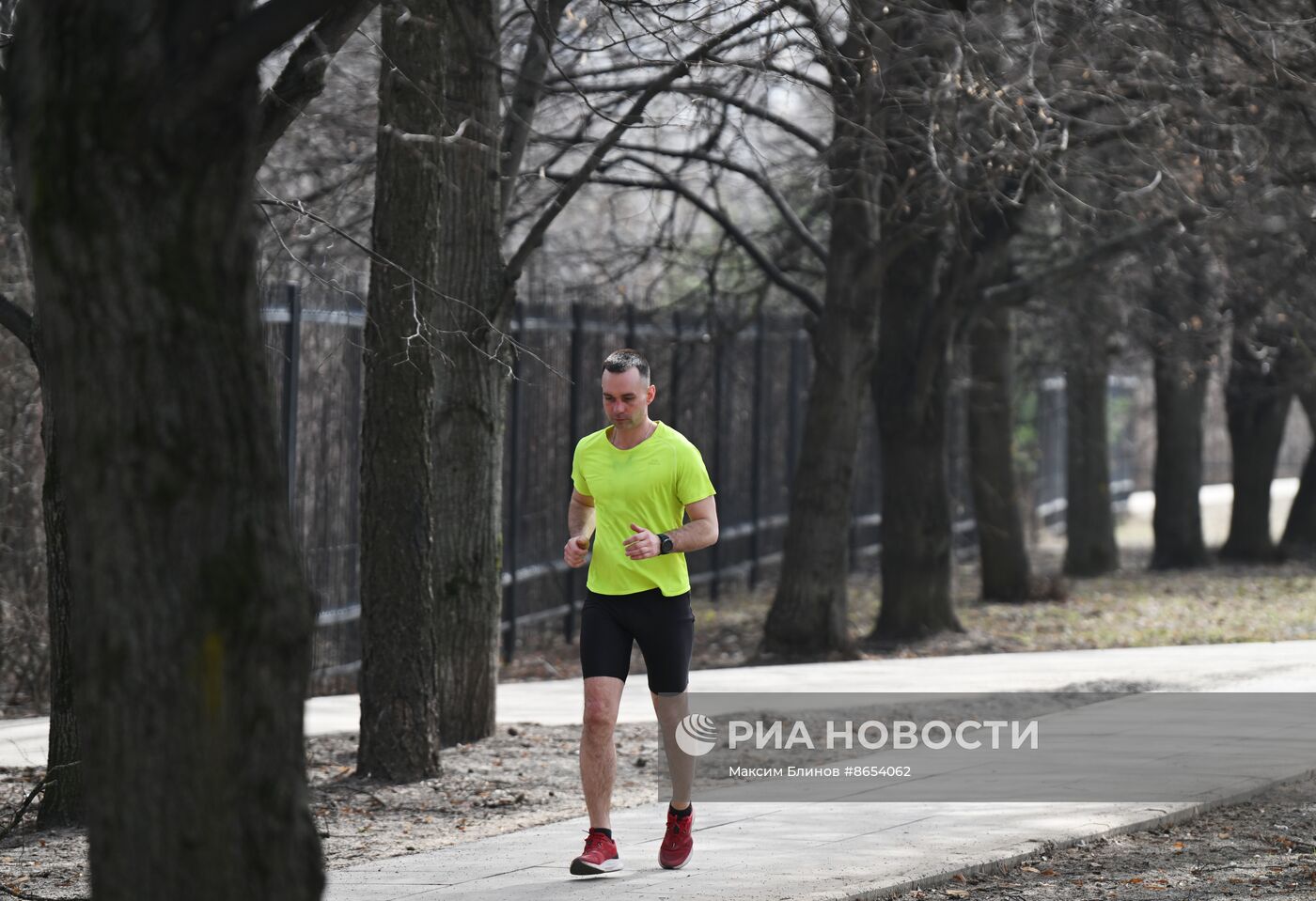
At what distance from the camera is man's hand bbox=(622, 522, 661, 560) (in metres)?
5.97

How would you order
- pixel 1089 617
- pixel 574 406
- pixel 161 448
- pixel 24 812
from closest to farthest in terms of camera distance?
pixel 161 448 → pixel 24 812 → pixel 574 406 → pixel 1089 617

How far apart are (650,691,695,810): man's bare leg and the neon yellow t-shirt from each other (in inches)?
14.8

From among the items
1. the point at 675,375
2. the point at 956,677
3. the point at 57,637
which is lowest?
the point at 956,677

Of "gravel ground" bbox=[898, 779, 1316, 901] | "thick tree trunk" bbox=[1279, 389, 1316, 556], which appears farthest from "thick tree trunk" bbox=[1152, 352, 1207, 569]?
"gravel ground" bbox=[898, 779, 1316, 901]

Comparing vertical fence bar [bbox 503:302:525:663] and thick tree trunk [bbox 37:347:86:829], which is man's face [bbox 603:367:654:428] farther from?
vertical fence bar [bbox 503:302:525:663]

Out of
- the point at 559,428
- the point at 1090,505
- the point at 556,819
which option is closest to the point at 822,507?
the point at 559,428

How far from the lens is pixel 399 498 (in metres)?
8.09

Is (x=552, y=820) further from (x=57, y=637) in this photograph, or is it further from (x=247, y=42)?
(x=247, y=42)

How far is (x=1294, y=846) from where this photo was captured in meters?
6.79

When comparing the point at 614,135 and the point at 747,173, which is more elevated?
the point at 747,173

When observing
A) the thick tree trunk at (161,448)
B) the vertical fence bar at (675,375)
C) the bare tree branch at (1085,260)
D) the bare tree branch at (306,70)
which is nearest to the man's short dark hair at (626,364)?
the bare tree branch at (306,70)

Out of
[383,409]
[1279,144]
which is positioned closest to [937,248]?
[1279,144]

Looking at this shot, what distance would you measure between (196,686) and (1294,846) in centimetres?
485

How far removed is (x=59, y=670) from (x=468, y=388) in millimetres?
2692
